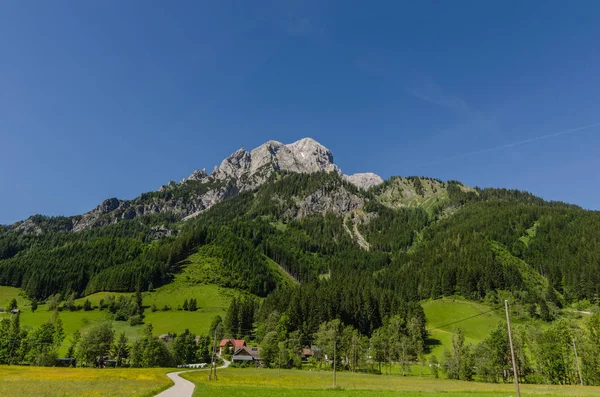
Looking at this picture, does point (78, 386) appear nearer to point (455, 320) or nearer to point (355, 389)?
point (355, 389)

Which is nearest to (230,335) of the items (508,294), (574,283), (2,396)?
(2,396)

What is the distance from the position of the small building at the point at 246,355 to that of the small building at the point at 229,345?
3.55 meters

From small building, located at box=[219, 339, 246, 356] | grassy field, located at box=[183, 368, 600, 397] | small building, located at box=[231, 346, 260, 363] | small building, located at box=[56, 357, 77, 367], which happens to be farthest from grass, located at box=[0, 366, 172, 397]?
small building, located at box=[219, 339, 246, 356]

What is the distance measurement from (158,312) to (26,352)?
8026 centimetres

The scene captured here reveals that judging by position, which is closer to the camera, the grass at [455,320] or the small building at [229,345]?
the grass at [455,320]

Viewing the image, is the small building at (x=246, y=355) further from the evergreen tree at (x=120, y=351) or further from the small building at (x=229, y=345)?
the evergreen tree at (x=120, y=351)

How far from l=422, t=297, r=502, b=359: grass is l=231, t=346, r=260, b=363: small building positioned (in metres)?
69.1

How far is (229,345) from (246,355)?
1521 centimetres

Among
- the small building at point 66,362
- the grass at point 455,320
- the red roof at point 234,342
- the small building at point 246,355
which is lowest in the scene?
the small building at point 66,362

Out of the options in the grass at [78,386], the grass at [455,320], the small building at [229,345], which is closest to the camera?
the grass at [78,386]

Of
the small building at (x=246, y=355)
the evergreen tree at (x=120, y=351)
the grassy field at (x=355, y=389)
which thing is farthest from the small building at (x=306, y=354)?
the grassy field at (x=355, y=389)

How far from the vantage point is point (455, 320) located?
16488 centimetres

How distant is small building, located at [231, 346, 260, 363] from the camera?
132m

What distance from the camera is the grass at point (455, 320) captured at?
143 m
